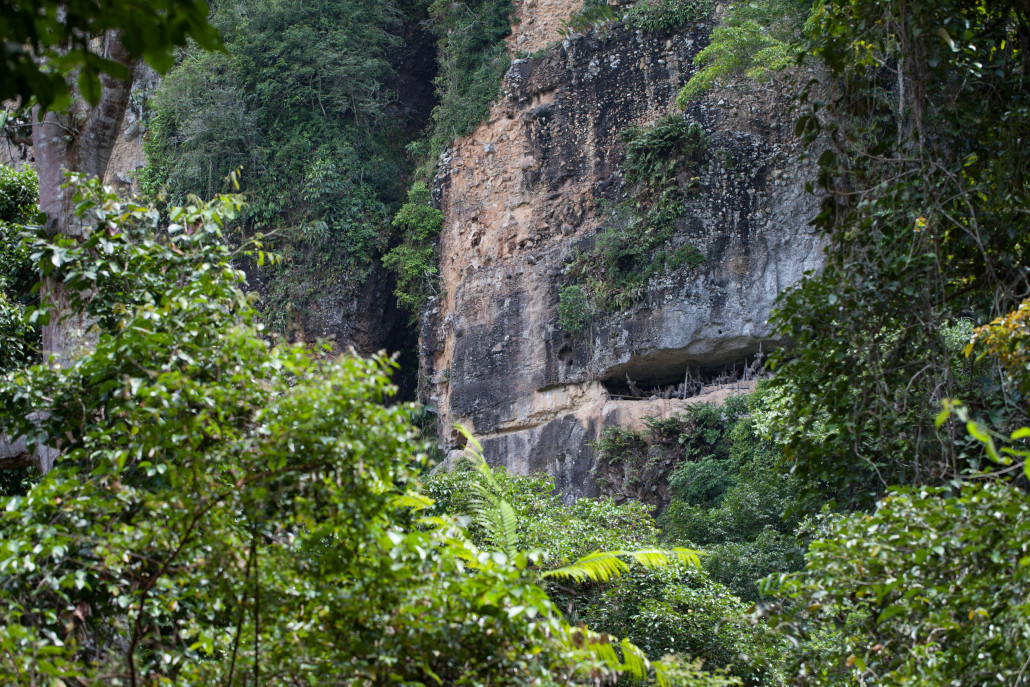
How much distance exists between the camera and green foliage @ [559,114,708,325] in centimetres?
1540

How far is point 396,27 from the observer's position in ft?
66.9

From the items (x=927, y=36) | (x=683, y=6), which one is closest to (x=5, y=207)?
(x=927, y=36)

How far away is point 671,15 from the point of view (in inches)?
644

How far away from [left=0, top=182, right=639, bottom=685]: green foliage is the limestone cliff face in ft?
38.4

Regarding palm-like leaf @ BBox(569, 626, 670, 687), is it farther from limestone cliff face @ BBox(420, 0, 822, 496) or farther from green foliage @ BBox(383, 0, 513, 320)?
green foliage @ BBox(383, 0, 513, 320)

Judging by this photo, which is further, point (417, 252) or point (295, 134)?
point (295, 134)

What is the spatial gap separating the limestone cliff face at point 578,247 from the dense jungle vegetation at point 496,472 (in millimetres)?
5605

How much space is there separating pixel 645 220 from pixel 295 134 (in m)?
7.81

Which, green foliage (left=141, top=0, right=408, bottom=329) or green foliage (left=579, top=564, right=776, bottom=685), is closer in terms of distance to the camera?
green foliage (left=579, top=564, right=776, bottom=685)

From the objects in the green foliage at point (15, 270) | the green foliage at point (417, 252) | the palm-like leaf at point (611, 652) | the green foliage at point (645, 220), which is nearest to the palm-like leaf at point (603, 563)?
the palm-like leaf at point (611, 652)

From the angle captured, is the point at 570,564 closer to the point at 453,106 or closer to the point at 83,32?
the point at 83,32

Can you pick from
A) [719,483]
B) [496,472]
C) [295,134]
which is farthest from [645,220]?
[295,134]

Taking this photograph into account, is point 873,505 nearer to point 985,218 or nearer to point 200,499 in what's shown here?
point 985,218

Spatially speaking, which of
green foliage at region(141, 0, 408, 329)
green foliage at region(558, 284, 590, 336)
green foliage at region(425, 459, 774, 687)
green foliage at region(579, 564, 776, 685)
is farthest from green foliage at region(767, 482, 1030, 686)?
green foliage at region(141, 0, 408, 329)
